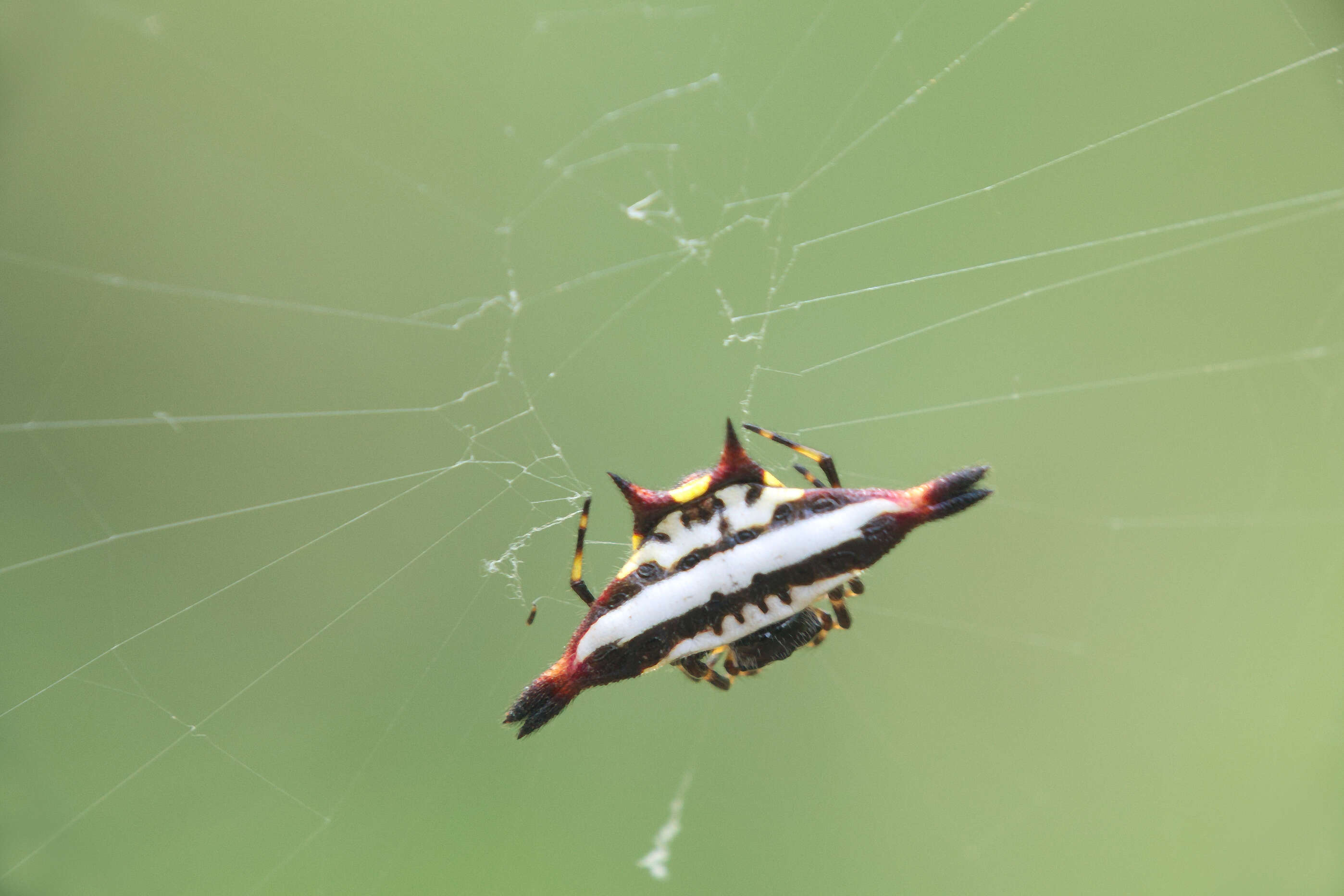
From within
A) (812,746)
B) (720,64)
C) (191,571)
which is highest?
(720,64)

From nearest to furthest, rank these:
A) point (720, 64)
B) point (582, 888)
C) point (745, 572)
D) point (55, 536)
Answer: point (745, 572)
point (55, 536)
point (720, 64)
point (582, 888)

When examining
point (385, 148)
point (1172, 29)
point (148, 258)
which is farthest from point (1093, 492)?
point (148, 258)

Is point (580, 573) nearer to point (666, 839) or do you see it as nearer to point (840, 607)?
point (840, 607)

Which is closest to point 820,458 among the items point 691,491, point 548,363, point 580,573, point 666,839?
point 691,491

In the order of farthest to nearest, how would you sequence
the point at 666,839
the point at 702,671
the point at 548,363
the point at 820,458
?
1. the point at 666,839
2. the point at 548,363
3. the point at 702,671
4. the point at 820,458

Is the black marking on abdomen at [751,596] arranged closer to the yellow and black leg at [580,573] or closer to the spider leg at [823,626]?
the yellow and black leg at [580,573]

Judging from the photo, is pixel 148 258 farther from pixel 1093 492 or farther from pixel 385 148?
pixel 1093 492

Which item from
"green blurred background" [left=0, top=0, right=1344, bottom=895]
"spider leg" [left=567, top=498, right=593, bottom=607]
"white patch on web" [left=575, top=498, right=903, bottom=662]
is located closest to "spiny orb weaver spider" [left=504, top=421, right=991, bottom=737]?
"white patch on web" [left=575, top=498, right=903, bottom=662]
